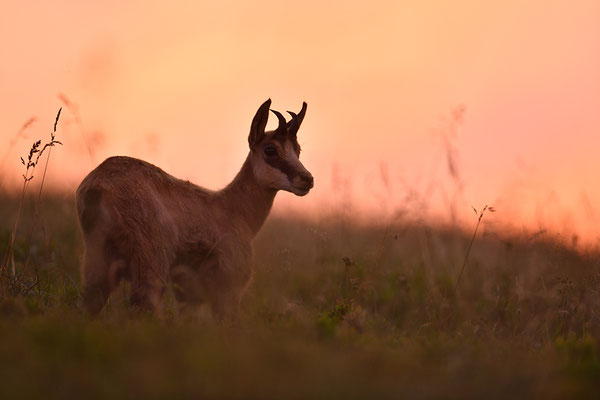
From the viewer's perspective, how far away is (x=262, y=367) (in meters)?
3.87

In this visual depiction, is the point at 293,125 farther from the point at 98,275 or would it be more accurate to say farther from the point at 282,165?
the point at 98,275

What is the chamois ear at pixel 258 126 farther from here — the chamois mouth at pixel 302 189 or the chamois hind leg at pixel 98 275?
the chamois hind leg at pixel 98 275

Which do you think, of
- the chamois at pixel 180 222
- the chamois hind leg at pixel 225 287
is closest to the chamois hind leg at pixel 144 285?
the chamois at pixel 180 222

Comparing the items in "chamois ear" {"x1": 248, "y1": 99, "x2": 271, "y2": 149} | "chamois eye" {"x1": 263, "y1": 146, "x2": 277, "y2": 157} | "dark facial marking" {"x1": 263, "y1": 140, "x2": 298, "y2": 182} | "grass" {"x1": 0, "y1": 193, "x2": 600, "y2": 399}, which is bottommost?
"grass" {"x1": 0, "y1": 193, "x2": 600, "y2": 399}

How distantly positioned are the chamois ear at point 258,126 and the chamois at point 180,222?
0.04 ft

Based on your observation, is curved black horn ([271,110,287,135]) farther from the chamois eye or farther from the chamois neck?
the chamois neck

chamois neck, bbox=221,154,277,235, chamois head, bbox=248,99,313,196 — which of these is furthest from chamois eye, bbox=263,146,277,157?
chamois neck, bbox=221,154,277,235

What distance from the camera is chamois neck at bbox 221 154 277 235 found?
302 inches

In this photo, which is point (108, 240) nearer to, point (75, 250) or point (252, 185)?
point (252, 185)

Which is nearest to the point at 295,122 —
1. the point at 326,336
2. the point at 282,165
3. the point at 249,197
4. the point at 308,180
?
the point at 282,165

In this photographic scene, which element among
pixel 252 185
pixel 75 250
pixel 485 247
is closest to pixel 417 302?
pixel 252 185

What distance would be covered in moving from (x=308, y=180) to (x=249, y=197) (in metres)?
0.75

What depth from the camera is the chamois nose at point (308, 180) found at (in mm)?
7473

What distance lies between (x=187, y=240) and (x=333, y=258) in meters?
3.62
